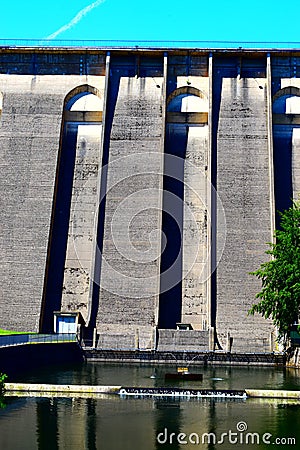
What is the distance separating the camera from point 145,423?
33.2 ft

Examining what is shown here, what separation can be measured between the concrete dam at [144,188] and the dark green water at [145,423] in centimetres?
1147

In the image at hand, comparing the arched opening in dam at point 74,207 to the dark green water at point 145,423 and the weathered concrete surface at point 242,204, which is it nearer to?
the weathered concrete surface at point 242,204

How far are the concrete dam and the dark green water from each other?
1147 centimetres

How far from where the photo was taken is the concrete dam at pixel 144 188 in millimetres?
26312

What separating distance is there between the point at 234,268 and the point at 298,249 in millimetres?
7197

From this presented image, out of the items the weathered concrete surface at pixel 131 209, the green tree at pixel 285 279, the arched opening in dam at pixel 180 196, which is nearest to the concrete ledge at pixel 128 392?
the green tree at pixel 285 279

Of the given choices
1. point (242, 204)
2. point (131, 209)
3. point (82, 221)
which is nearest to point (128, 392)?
point (131, 209)

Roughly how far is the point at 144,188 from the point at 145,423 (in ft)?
65.7

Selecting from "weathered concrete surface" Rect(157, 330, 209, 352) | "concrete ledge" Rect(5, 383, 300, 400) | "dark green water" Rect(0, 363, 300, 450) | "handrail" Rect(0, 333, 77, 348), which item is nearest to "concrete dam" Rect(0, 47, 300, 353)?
"weathered concrete surface" Rect(157, 330, 209, 352)

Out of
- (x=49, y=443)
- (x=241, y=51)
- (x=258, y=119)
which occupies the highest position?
(x=241, y=51)

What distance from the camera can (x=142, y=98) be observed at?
106 ft

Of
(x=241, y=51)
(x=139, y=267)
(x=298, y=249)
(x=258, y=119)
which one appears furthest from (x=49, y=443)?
(x=241, y=51)

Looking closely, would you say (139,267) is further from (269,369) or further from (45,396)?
(45,396)

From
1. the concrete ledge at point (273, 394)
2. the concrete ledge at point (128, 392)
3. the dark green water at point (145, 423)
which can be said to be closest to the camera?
the dark green water at point (145, 423)
